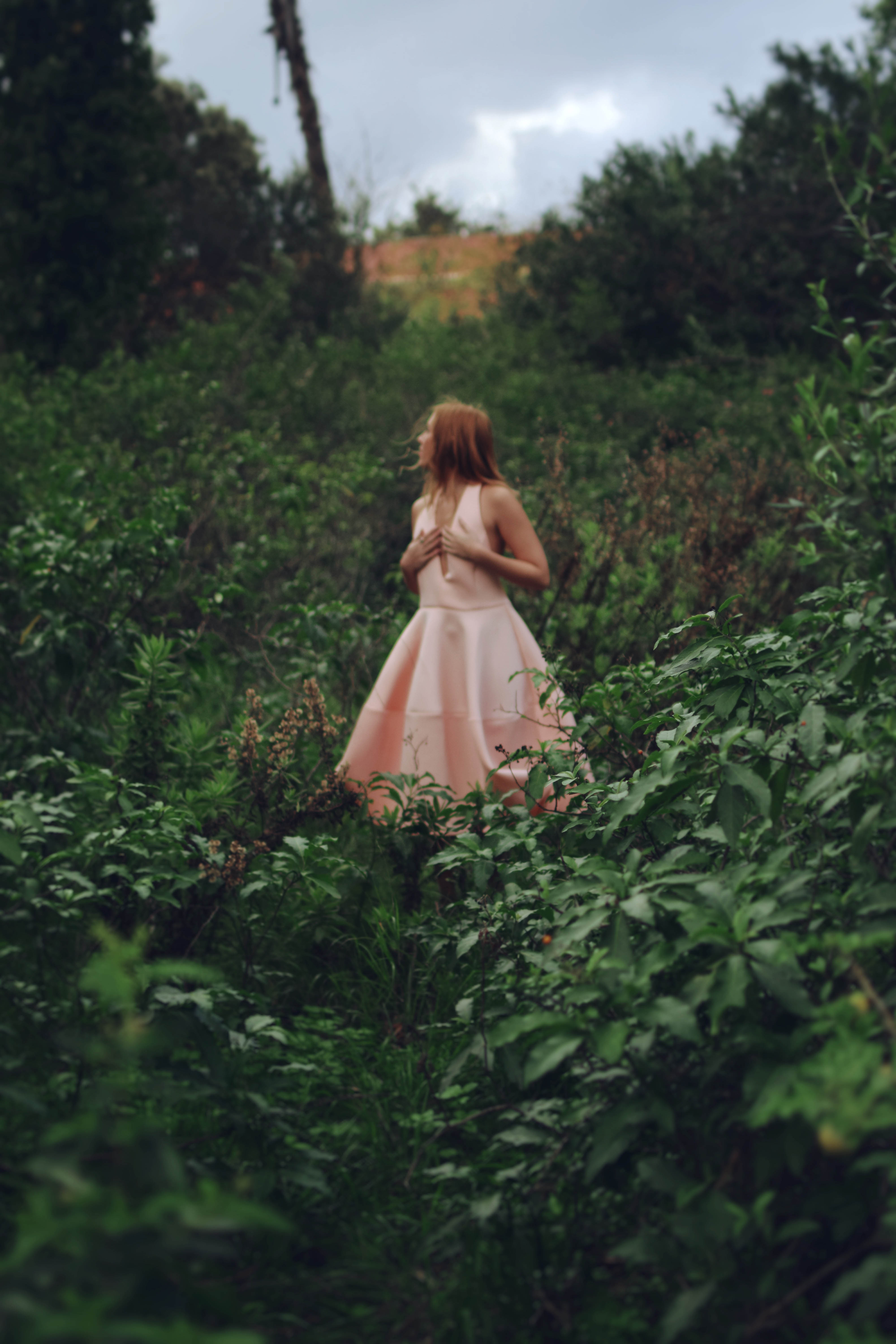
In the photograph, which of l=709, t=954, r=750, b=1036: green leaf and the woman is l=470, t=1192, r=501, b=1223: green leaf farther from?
the woman

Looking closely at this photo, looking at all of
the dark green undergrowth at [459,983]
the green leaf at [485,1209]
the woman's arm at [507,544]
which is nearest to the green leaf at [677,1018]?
the dark green undergrowth at [459,983]

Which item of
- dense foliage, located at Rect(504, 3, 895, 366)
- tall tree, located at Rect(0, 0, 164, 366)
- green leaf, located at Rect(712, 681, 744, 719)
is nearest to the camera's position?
green leaf, located at Rect(712, 681, 744, 719)

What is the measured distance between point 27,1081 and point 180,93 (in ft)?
67.4

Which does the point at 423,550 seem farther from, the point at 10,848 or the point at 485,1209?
the point at 485,1209

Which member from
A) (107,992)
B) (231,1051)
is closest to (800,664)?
(231,1051)

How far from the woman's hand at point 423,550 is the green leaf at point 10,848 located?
2.08m

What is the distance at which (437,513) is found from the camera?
12.6ft

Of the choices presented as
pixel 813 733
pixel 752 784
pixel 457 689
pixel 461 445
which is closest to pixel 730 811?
pixel 752 784

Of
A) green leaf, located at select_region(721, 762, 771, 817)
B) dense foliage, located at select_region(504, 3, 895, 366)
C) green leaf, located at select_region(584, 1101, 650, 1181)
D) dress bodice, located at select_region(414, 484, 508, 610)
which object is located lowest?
green leaf, located at select_region(584, 1101, 650, 1181)

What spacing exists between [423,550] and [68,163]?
853 cm

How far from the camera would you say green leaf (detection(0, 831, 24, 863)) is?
1.91 meters

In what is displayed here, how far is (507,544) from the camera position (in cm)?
387

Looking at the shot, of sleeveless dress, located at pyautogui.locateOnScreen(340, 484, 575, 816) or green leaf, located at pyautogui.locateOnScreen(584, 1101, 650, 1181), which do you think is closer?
green leaf, located at pyautogui.locateOnScreen(584, 1101, 650, 1181)

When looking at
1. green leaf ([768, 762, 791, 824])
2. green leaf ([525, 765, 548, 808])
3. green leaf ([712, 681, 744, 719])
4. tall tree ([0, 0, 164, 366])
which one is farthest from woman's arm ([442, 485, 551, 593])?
tall tree ([0, 0, 164, 366])
